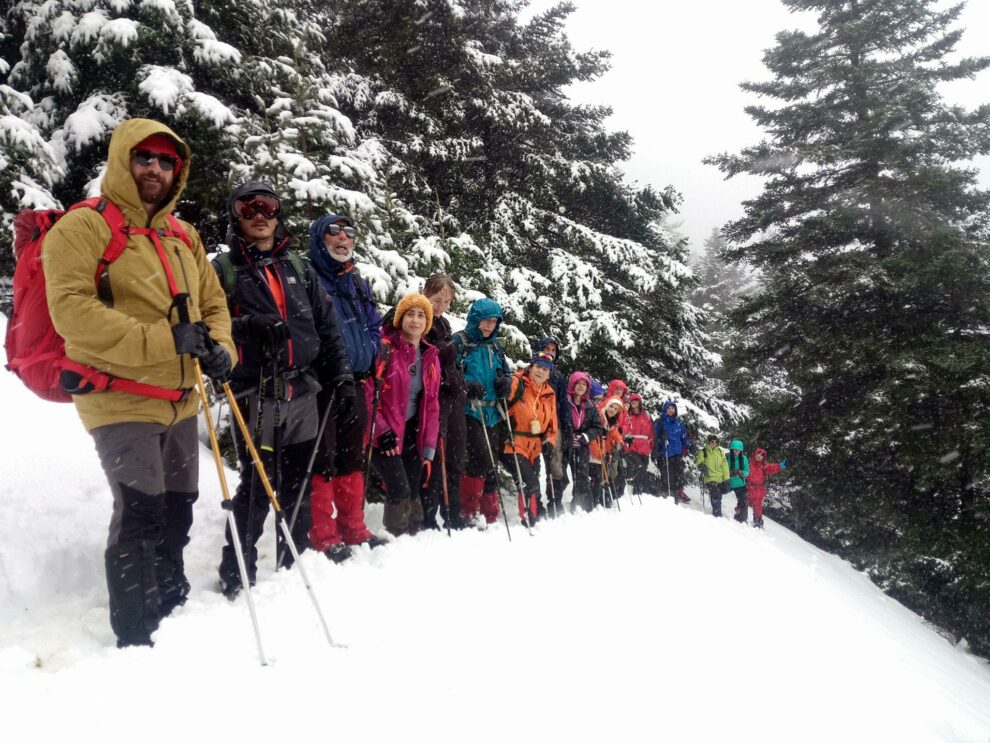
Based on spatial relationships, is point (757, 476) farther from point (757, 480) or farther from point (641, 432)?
point (641, 432)

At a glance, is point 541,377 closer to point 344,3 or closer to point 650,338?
point 650,338

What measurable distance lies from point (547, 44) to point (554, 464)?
1370 cm

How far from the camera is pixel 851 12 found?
18531 millimetres

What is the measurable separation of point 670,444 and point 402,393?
11.5 meters

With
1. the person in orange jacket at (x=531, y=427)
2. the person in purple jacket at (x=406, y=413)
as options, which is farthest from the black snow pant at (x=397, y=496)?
the person in orange jacket at (x=531, y=427)

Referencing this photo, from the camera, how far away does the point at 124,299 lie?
2.90m

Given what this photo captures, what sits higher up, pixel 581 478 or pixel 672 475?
pixel 581 478

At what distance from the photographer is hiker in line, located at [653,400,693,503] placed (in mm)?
15367

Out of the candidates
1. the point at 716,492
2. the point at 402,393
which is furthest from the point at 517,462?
the point at 716,492

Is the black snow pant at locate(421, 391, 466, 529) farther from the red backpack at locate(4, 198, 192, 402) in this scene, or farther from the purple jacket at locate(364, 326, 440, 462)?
the red backpack at locate(4, 198, 192, 402)

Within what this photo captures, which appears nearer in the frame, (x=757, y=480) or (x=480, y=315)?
(x=480, y=315)

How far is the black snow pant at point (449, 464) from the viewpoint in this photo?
6.06m

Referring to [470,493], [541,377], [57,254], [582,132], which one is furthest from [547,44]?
[57,254]

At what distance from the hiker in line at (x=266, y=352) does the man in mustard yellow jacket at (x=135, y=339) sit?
0.62 metres
